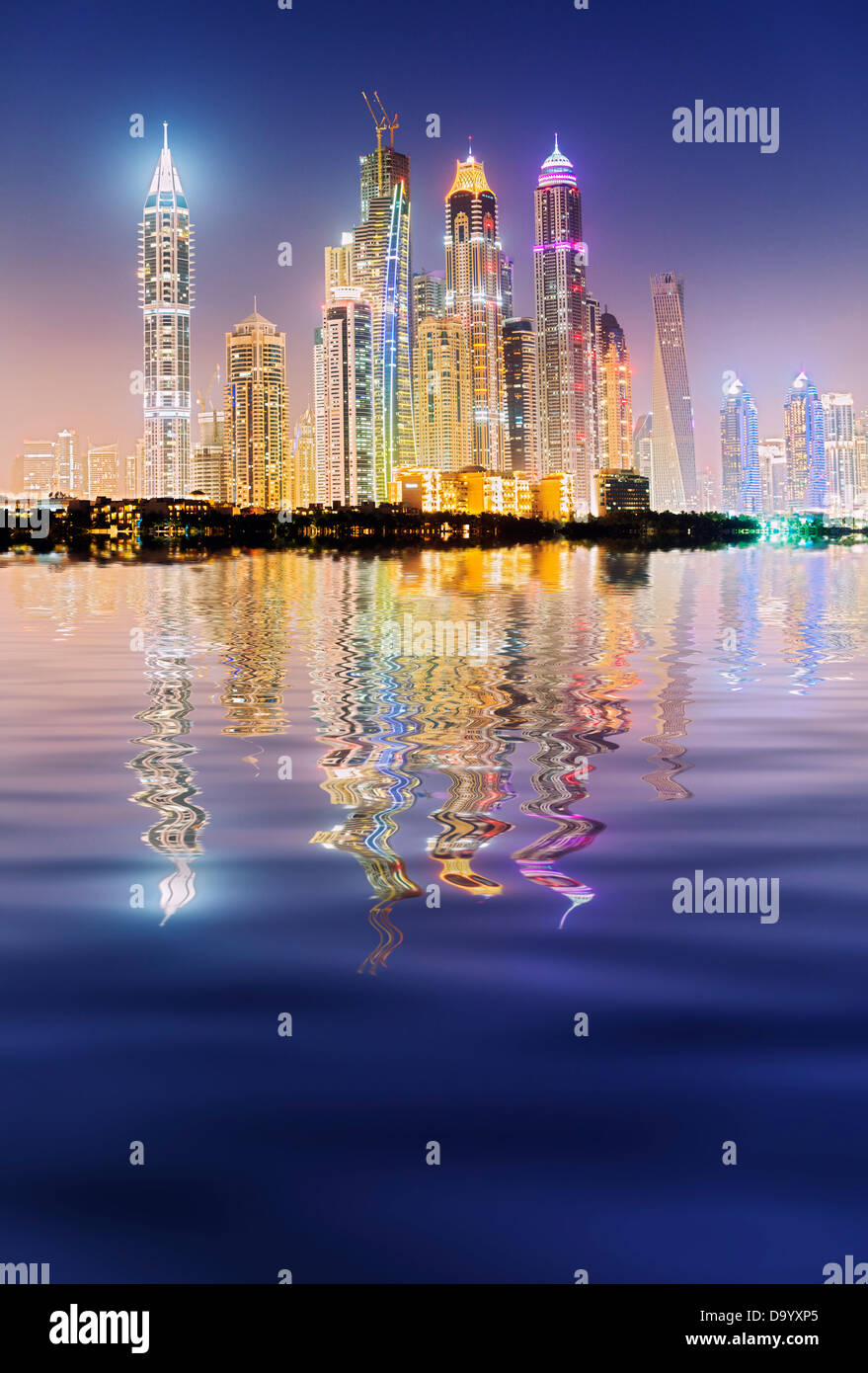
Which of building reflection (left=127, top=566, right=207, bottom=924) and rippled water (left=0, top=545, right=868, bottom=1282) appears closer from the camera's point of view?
rippled water (left=0, top=545, right=868, bottom=1282)

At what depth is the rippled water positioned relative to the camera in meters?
5.55

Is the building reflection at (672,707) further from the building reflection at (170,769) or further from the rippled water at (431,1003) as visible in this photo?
the building reflection at (170,769)

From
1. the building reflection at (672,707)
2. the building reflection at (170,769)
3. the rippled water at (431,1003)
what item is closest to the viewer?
the rippled water at (431,1003)

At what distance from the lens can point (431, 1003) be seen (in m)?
8.20

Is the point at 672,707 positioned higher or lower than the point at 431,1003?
higher

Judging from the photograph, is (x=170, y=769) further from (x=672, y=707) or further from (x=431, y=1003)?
(x=431, y=1003)

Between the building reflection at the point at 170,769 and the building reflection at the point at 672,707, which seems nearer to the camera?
the building reflection at the point at 170,769

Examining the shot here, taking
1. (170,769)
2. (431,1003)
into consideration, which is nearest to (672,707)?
(170,769)

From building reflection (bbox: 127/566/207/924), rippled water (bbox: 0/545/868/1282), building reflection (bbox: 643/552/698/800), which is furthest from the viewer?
building reflection (bbox: 643/552/698/800)

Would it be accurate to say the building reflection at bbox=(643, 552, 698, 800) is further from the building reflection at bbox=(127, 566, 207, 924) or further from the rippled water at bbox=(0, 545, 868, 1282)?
the building reflection at bbox=(127, 566, 207, 924)

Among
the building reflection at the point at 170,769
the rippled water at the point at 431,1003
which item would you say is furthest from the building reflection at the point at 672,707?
the building reflection at the point at 170,769

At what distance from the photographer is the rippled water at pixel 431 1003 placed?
555 cm

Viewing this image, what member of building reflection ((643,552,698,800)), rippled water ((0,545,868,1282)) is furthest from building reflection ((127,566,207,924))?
building reflection ((643,552,698,800))
